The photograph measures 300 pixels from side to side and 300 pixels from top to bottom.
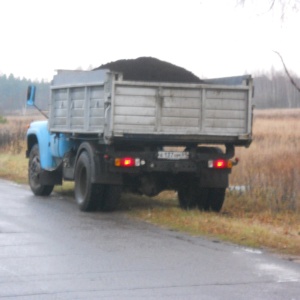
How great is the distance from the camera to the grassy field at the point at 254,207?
12.3 m

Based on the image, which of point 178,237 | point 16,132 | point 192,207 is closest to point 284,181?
point 192,207

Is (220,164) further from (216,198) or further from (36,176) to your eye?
(36,176)

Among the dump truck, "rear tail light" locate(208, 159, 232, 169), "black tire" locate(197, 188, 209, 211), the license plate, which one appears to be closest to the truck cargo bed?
the dump truck

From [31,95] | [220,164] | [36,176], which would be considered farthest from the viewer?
[31,95]

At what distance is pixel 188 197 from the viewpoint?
1580 cm

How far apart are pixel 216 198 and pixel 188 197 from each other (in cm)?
61

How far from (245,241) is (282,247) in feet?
2.13

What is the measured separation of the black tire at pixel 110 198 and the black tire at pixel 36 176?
2985 mm

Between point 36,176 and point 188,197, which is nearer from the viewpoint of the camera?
point 188,197

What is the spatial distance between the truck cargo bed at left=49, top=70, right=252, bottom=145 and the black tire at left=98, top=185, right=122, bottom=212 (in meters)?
1.02

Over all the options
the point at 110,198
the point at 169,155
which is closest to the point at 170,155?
the point at 169,155

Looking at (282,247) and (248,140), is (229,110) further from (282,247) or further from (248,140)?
(282,247)

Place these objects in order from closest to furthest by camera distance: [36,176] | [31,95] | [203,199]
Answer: [203,199], [36,176], [31,95]

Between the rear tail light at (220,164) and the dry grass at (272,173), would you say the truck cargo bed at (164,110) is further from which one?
the dry grass at (272,173)
